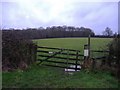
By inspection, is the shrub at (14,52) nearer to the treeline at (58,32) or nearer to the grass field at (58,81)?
the grass field at (58,81)

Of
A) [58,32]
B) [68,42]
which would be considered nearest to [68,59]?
[58,32]

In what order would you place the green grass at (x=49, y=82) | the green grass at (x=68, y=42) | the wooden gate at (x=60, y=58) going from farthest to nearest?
the green grass at (x=68, y=42) < the wooden gate at (x=60, y=58) < the green grass at (x=49, y=82)

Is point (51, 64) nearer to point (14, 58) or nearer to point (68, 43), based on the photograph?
point (14, 58)

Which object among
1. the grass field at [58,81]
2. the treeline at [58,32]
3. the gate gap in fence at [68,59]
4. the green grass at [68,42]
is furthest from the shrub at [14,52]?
the green grass at [68,42]

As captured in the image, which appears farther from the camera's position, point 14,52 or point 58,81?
point 14,52

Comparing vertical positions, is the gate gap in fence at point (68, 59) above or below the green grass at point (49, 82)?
above

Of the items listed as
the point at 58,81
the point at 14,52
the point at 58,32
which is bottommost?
the point at 58,81

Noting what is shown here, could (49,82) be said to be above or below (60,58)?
below

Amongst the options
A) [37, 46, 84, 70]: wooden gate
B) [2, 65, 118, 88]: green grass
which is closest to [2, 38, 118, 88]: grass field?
[2, 65, 118, 88]: green grass

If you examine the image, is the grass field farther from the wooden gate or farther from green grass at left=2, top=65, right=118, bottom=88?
the wooden gate

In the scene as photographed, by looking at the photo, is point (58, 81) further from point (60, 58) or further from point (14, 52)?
point (60, 58)

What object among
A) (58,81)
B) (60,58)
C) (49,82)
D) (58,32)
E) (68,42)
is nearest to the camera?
(49,82)

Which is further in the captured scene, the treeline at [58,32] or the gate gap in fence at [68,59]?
the treeline at [58,32]

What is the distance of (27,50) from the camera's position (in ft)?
45.6
